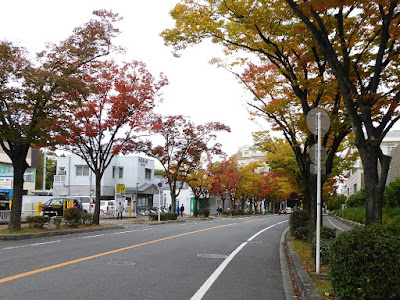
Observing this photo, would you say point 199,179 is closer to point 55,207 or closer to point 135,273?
point 55,207

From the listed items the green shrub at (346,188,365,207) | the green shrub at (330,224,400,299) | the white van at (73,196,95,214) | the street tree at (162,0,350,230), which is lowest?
the white van at (73,196,95,214)

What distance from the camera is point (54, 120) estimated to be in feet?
52.7

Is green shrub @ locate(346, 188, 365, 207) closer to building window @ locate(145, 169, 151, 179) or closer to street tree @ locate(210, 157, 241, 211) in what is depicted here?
street tree @ locate(210, 157, 241, 211)

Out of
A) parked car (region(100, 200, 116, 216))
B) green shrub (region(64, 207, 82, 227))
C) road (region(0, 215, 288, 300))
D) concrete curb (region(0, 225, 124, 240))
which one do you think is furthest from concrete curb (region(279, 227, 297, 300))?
parked car (region(100, 200, 116, 216))

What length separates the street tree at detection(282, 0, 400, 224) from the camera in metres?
7.62

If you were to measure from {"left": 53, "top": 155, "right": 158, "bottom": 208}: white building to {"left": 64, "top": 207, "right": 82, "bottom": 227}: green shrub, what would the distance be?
23415 millimetres

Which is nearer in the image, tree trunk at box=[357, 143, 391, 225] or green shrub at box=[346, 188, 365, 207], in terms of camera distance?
tree trunk at box=[357, 143, 391, 225]

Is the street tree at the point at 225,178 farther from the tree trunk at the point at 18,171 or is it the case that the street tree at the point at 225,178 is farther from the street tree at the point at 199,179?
the tree trunk at the point at 18,171

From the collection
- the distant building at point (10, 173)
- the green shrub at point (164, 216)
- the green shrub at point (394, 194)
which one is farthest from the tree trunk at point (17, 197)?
the green shrub at point (394, 194)

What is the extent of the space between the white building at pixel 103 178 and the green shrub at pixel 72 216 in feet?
76.8

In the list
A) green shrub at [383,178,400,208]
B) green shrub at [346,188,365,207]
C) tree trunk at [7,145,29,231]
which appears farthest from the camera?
green shrub at [346,188,365,207]

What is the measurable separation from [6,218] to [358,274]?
2018 centimetres

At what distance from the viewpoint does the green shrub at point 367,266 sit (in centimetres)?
476

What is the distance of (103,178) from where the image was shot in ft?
148
